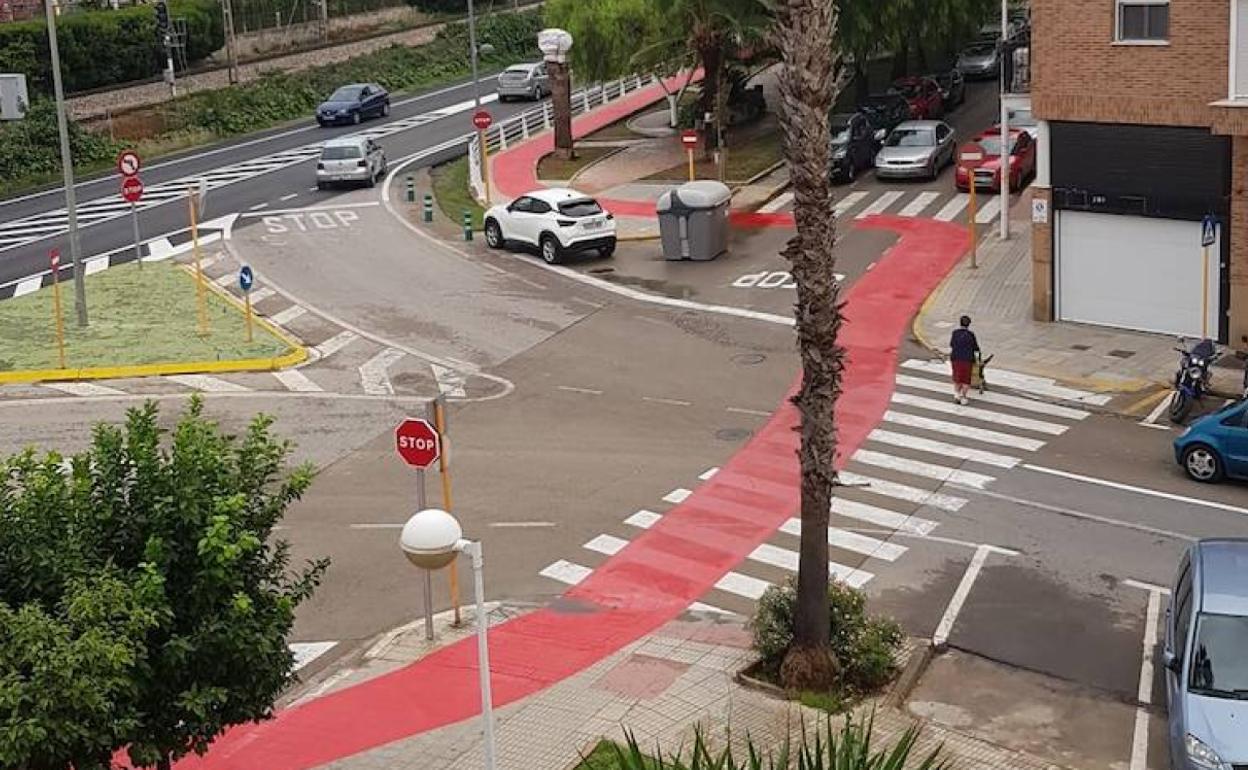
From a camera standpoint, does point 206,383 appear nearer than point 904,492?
No

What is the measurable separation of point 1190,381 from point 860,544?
729 centimetres

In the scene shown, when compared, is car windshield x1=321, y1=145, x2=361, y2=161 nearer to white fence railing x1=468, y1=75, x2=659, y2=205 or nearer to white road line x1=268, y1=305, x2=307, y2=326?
white fence railing x1=468, y1=75, x2=659, y2=205

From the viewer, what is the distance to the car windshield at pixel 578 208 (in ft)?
121

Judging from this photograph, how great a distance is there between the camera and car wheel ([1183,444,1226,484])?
2167 centimetres

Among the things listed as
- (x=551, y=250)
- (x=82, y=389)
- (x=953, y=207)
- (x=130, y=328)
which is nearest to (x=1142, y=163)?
(x=953, y=207)

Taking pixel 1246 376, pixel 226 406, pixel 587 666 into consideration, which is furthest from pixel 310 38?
pixel 587 666

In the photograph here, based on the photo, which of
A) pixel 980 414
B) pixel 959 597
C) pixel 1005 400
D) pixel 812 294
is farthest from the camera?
A: pixel 1005 400

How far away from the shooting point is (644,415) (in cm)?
2580

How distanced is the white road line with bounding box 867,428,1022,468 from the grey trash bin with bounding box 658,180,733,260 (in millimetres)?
12225

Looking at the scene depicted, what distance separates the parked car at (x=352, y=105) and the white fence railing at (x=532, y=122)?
5.56 m

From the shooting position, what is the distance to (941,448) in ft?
77.9

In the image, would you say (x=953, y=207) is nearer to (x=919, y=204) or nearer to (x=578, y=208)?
(x=919, y=204)

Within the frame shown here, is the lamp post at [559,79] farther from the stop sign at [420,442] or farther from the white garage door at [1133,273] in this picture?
the stop sign at [420,442]

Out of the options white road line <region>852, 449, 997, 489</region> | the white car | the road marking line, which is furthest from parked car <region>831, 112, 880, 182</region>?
the road marking line
